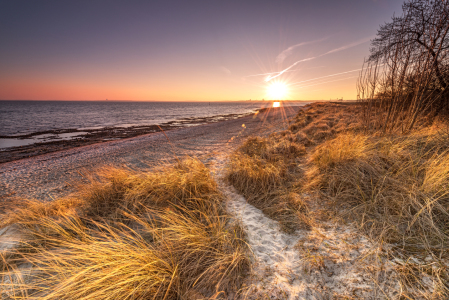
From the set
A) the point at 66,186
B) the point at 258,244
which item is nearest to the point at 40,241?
the point at 258,244

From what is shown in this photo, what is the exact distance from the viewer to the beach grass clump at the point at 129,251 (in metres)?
1.64

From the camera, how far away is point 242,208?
131 inches

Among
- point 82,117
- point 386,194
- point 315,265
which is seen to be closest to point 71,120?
point 82,117

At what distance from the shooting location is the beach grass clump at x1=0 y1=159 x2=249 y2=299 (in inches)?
64.5

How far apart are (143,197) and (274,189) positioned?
2.82m

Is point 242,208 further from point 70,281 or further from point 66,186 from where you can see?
point 66,186

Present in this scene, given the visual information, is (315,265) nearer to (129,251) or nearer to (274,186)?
(274,186)

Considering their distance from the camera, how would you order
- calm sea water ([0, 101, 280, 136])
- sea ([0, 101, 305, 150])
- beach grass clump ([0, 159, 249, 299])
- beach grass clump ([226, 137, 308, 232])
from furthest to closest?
calm sea water ([0, 101, 280, 136]) → sea ([0, 101, 305, 150]) → beach grass clump ([226, 137, 308, 232]) → beach grass clump ([0, 159, 249, 299])

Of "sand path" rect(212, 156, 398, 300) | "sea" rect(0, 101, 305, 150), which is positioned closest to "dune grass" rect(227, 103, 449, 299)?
"sand path" rect(212, 156, 398, 300)

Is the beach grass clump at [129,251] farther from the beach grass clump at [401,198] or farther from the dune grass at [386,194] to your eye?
the beach grass clump at [401,198]

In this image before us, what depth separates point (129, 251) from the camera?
6.14 feet

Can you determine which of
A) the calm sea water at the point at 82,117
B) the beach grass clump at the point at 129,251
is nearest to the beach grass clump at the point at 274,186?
the beach grass clump at the point at 129,251

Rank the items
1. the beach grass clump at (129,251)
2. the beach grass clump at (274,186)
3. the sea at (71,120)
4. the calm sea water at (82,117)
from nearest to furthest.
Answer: the beach grass clump at (129,251) → the beach grass clump at (274,186) → the sea at (71,120) → the calm sea water at (82,117)

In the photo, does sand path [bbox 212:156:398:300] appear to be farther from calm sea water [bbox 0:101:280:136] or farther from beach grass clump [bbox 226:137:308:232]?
calm sea water [bbox 0:101:280:136]
